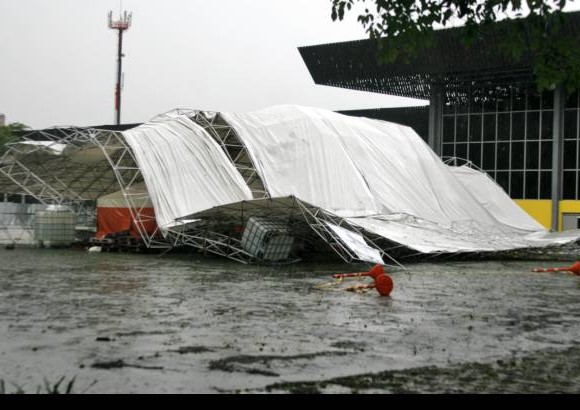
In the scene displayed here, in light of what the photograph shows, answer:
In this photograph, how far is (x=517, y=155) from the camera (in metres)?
47.0

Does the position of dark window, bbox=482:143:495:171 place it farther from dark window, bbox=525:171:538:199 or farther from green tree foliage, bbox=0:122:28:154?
green tree foliage, bbox=0:122:28:154

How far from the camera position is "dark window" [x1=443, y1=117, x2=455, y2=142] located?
49713 millimetres

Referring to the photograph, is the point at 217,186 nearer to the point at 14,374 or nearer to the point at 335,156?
the point at 335,156

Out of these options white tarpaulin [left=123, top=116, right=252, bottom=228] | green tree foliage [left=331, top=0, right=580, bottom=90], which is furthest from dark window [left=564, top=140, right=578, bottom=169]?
green tree foliage [left=331, top=0, right=580, bottom=90]

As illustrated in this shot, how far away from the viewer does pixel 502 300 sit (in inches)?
530

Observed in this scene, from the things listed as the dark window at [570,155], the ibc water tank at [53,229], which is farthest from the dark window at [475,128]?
the ibc water tank at [53,229]

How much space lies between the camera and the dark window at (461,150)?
161 feet

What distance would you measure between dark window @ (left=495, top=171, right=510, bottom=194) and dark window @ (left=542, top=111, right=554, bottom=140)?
10.9ft

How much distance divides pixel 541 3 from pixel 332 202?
19900 mm

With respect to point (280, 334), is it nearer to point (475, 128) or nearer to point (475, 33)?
point (475, 33)

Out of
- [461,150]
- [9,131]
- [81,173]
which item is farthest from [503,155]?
[9,131]

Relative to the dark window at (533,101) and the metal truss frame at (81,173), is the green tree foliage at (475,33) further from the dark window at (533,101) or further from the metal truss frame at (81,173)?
the dark window at (533,101)

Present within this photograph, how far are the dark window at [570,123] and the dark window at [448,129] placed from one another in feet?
24.4

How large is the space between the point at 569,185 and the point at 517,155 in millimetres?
3821
